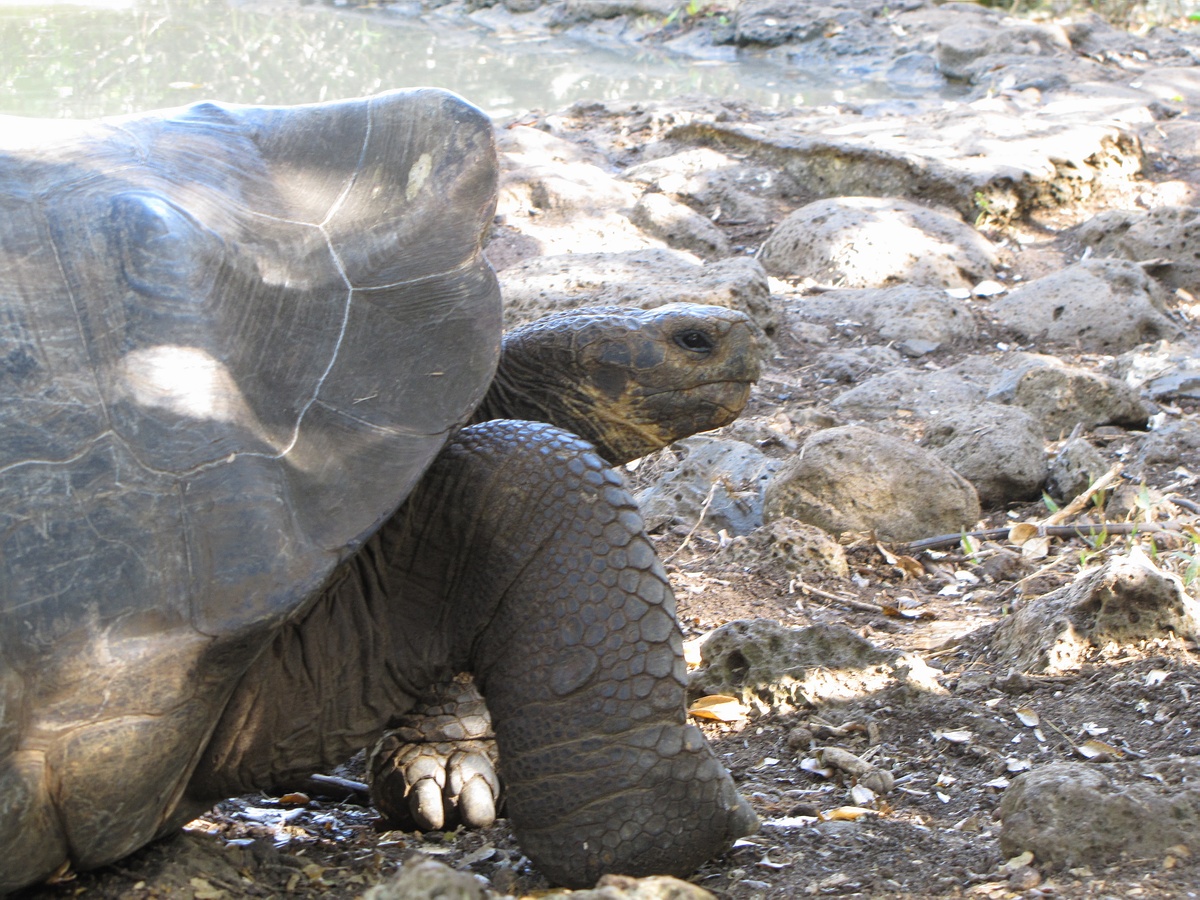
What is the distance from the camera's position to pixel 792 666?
2941 millimetres

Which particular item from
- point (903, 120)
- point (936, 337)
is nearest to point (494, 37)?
point (903, 120)

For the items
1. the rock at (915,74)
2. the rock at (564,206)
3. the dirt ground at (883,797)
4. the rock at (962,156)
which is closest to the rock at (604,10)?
the rock at (915,74)

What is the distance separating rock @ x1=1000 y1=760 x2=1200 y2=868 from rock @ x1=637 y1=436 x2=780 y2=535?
2118 millimetres

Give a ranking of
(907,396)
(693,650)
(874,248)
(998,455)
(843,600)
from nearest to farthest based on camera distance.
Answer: (693,650) → (843,600) → (998,455) → (907,396) → (874,248)

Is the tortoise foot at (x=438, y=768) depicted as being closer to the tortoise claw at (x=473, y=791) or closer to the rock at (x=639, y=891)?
the tortoise claw at (x=473, y=791)

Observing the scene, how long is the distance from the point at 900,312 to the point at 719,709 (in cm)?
346

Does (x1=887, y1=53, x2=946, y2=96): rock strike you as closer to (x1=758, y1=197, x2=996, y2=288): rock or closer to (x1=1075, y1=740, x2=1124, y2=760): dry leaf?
(x1=758, y1=197, x2=996, y2=288): rock

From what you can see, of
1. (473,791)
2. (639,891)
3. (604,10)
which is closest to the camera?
(639,891)

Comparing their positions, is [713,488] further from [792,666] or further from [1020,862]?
[1020,862]

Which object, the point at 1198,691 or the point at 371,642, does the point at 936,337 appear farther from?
the point at 371,642

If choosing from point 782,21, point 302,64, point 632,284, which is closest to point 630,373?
point 632,284

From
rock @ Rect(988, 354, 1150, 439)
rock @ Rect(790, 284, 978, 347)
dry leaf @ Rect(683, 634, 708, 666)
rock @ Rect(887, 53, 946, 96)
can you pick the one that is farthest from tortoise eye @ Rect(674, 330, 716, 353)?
rock @ Rect(887, 53, 946, 96)

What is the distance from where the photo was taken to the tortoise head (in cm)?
282

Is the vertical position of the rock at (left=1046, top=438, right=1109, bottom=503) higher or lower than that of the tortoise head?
lower
